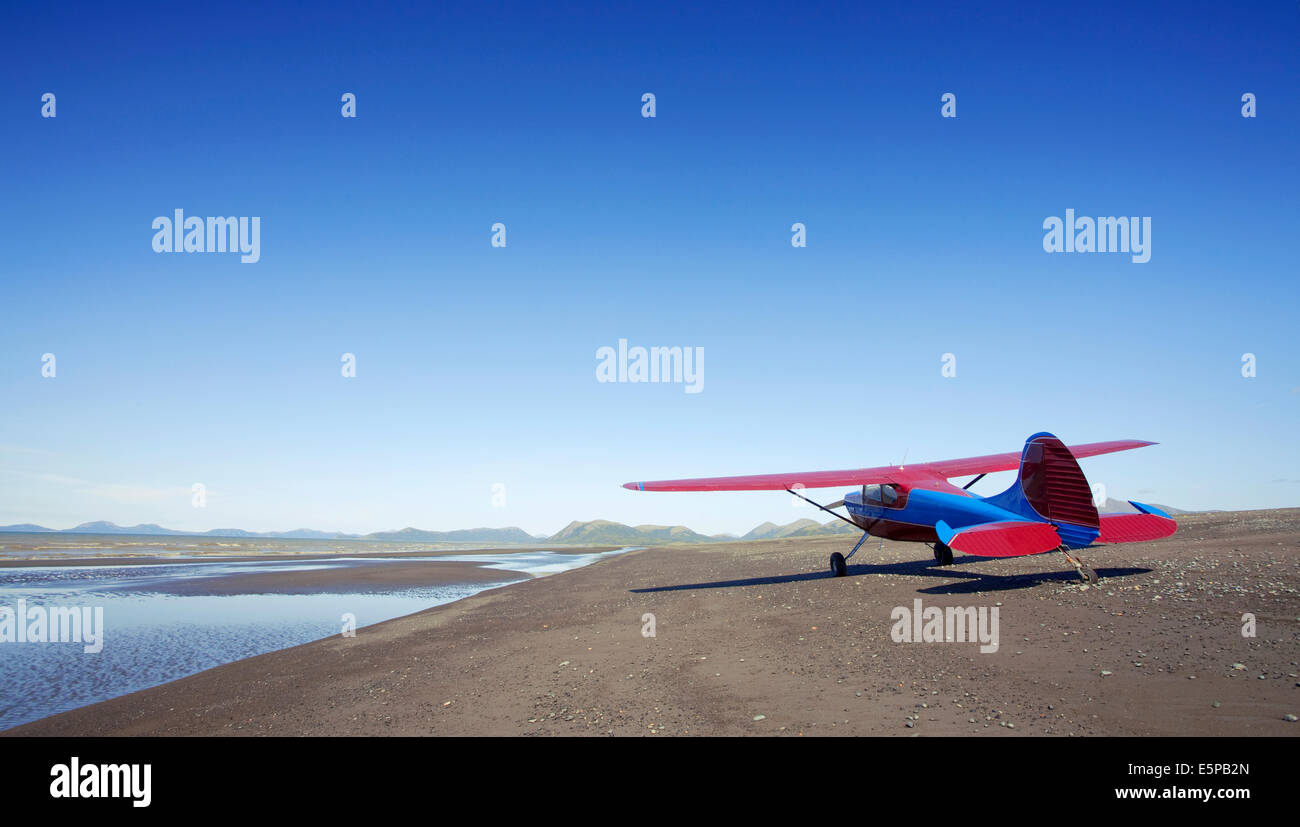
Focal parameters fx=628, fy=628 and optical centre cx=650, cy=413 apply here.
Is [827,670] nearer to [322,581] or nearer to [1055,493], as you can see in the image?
[1055,493]

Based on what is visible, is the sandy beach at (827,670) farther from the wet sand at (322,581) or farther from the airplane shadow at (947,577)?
the wet sand at (322,581)

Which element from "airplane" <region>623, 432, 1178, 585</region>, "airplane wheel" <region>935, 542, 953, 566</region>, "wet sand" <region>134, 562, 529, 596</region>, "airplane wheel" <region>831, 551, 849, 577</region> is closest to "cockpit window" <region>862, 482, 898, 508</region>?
"airplane" <region>623, 432, 1178, 585</region>

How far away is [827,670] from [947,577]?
817 cm

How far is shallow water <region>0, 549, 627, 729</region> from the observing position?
1186 centimetres

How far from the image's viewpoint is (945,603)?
38.1 feet

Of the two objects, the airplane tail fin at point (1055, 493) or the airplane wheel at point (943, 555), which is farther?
the airplane wheel at point (943, 555)

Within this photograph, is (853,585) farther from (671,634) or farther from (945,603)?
(671,634)

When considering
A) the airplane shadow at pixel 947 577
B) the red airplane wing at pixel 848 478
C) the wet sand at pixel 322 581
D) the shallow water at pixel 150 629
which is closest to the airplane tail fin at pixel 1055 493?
the airplane shadow at pixel 947 577

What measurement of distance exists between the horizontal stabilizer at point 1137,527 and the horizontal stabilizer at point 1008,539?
3.25ft

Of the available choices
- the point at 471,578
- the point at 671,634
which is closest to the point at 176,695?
the point at 671,634

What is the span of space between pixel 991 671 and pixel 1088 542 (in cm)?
626

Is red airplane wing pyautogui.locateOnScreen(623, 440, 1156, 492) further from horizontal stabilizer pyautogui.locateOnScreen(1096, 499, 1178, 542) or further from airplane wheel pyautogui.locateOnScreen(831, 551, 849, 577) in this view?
horizontal stabilizer pyautogui.locateOnScreen(1096, 499, 1178, 542)

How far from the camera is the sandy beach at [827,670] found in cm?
634
